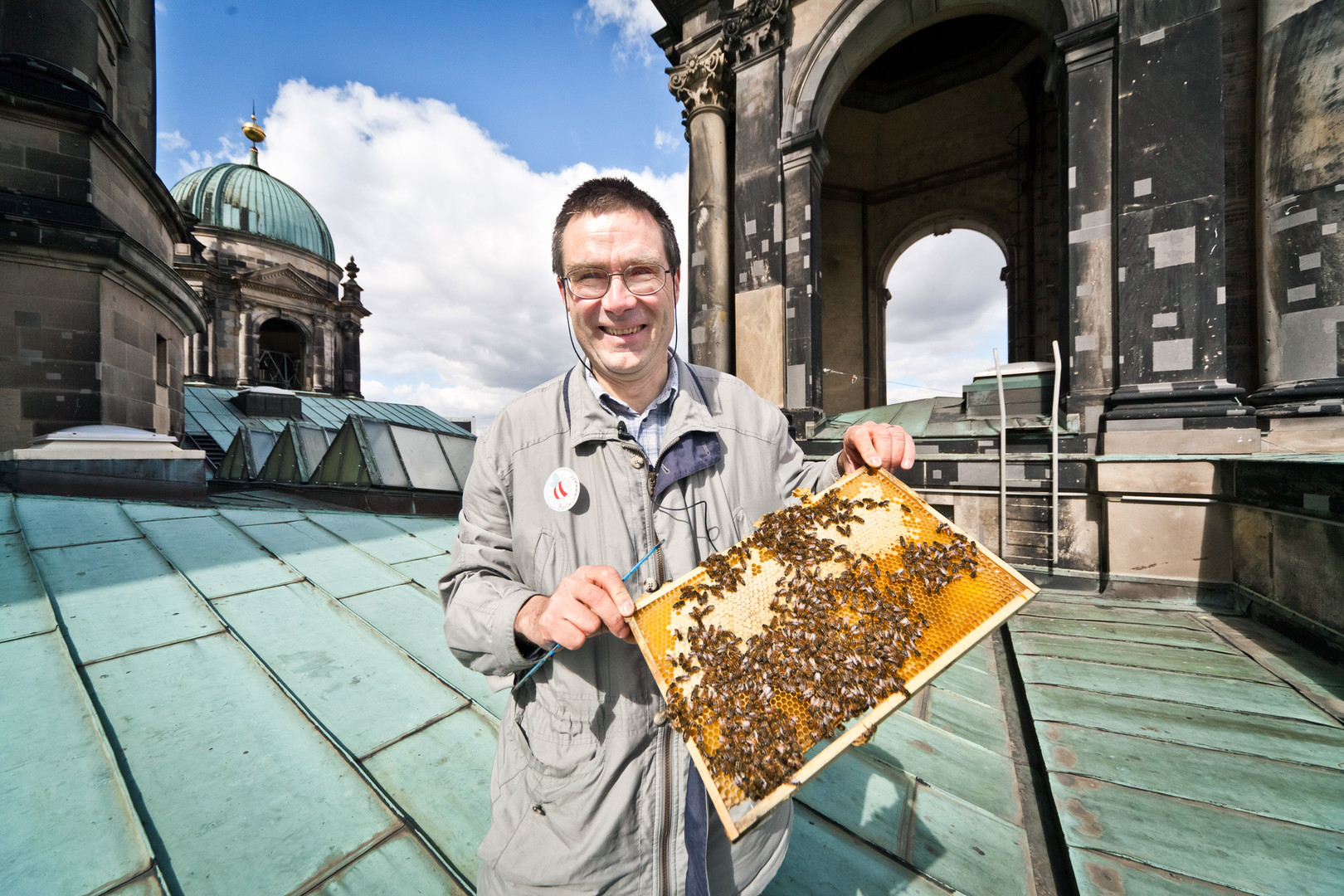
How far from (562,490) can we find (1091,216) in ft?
27.8

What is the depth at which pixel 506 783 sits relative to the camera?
1.90 meters

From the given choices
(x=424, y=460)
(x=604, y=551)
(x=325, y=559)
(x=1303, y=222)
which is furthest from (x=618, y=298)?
(x=1303, y=222)

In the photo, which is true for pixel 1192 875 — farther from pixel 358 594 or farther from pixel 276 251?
pixel 276 251

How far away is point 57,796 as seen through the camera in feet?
6.61

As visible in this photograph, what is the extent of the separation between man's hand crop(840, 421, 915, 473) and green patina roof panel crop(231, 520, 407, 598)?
4.08m

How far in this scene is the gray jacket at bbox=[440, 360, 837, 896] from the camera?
1758 millimetres

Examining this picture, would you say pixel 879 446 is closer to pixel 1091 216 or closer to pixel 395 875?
pixel 395 875

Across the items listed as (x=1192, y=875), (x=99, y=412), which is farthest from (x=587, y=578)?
(x=99, y=412)

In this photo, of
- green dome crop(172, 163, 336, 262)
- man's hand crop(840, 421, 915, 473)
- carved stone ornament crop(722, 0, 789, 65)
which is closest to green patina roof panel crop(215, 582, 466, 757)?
man's hand crop(840, 421, 915, 473)

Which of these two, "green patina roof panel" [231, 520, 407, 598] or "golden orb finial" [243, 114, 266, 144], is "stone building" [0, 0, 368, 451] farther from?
"golden orb finial" [243, 114, 266, 144]

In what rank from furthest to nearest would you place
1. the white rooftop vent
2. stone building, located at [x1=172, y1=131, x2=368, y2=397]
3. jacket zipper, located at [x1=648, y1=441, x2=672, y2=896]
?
stone building, located at [x1=172, y1=131, x2=368, y2=397], the white rooftop vent, jacket zipper, located at [x1=648, y1=441, x2=672, y2=896]

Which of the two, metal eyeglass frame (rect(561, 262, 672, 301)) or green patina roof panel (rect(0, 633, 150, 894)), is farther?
metal eyeglass frame (rect(561, 262, 672, 301))

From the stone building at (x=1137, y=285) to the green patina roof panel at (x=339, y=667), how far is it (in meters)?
6.83

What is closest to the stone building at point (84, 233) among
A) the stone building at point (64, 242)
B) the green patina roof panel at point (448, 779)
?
the stone building at point (64, 242)
